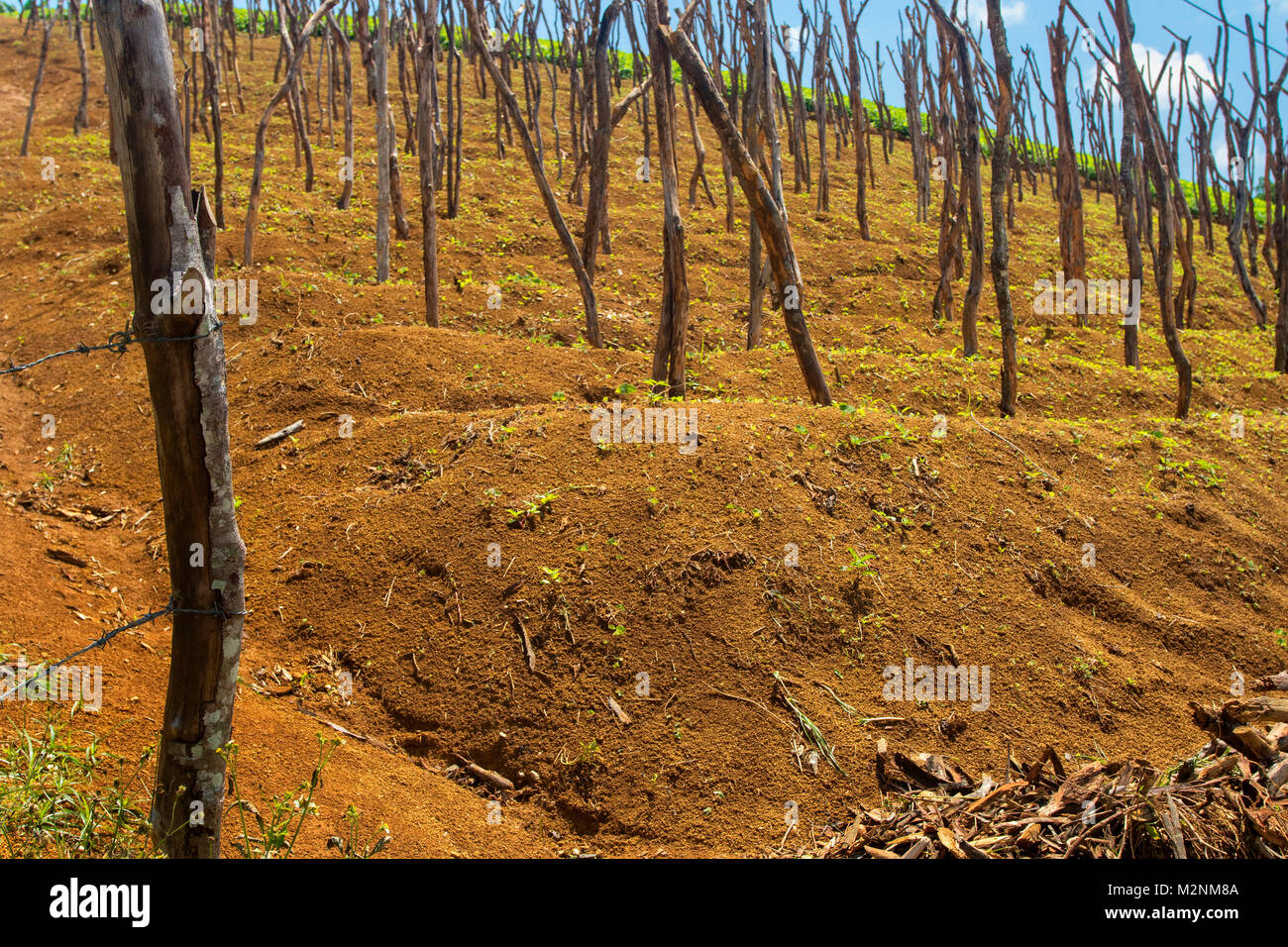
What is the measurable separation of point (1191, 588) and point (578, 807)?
14.6 feet

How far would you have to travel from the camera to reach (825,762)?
4.21 m

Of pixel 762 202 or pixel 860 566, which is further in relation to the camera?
pixel 762 202

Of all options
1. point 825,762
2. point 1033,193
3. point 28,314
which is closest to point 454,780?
point 825,762

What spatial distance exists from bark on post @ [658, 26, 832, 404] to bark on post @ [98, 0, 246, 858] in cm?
435

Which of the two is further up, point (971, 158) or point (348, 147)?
point (348, 147)

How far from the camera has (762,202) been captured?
650 cm

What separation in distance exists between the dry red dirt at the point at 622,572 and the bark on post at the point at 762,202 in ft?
1.80

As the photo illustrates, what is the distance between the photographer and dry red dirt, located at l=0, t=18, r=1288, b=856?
13.6ft

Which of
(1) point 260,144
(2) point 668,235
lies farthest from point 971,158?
(1) point 260,144

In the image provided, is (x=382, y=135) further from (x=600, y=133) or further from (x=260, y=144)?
(x=600, y=133)

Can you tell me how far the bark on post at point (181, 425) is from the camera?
8.35ft

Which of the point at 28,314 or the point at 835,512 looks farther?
the point at 28,314

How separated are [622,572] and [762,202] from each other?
320 cm
